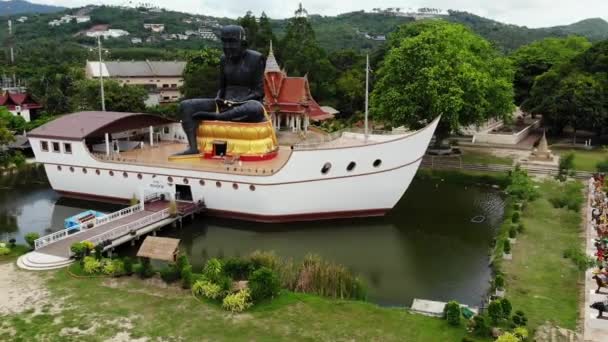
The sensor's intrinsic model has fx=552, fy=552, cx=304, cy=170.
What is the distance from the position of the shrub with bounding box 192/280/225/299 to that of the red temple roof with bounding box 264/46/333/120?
21.2m

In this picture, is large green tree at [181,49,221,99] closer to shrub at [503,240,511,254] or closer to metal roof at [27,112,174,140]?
metal roof at [27,112,174,140]

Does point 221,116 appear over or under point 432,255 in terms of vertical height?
over

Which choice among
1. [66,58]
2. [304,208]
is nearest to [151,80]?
[66,58]

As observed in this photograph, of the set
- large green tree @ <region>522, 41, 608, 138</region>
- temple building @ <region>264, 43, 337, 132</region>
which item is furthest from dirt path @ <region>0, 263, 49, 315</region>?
large green tree @ <region>522, 41, 608, 138</region>

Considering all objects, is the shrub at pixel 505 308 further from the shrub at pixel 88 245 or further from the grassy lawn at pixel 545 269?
the shrub at pixel 88 245

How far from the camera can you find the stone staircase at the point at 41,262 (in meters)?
17.0

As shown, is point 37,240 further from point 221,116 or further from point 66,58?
point 66,58

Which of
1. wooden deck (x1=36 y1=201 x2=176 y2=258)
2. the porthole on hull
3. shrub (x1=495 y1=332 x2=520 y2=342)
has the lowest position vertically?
wooden deck (x1=36 y1=201 x2=176 y2=258)

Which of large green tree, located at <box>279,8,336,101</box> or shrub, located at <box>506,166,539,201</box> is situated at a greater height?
large green tree, located at <box>279,8,336,101</box>

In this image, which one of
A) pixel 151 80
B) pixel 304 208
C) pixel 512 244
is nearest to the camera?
pixel 512 244

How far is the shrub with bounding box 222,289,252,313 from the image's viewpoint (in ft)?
45.8

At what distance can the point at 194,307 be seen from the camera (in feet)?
46.6

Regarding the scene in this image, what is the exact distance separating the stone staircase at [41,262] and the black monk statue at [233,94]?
880 cm

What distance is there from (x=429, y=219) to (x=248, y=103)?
9380 millimetres
